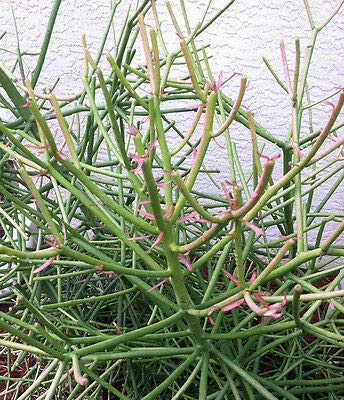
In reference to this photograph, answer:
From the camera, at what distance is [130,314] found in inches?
28.3

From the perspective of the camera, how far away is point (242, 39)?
1.16m

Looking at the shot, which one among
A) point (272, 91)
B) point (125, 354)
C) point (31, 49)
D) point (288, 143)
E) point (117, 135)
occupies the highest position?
point (272, 91)

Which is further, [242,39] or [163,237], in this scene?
[242,39]

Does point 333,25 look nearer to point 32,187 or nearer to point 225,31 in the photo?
point 225,31

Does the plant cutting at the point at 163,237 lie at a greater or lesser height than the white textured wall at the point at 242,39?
lesser

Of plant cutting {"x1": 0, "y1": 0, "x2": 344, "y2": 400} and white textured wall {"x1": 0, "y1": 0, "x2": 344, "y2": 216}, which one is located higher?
white textured wall {"x1": 0, "y1": 0, "x2": 344, "y2": 216}

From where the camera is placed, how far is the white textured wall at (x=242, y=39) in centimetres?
112

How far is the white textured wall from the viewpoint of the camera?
1.12m

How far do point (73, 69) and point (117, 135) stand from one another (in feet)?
2.94

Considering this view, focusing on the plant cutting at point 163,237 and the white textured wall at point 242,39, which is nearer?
the plant cutting at point 163,237

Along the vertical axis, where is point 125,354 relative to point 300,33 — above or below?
below

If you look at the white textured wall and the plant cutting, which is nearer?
the plant cutting

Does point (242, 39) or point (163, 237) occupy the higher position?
point (242, 39)

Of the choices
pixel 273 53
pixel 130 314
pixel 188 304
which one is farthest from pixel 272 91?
pixel 188 304
